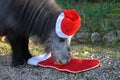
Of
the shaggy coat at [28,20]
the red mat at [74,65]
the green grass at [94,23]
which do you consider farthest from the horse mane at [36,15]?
the green grass at [94,23]

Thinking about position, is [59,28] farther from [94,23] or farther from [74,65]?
[94,23]

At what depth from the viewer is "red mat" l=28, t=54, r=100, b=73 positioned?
181 inches

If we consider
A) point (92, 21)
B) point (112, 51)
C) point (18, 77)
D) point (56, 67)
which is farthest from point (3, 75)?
point (92, 21)

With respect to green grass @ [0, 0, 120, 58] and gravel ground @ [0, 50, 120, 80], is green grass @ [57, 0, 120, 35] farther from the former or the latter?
gravel ground @ [0, 50, 120, 80]

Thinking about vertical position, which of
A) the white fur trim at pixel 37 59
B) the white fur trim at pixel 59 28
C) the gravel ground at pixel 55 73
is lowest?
the gravel ground at pixel 55 73

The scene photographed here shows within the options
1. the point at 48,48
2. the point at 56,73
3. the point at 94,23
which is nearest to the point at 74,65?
the point at 56,73

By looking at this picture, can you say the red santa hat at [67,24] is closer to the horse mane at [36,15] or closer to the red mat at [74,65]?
the horse mane at [36,15]

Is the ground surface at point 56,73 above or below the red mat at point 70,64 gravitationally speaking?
below

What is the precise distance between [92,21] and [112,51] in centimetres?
105

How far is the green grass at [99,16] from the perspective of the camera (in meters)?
5.89

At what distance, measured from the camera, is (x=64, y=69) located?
4.59 metres

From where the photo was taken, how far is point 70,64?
466 centimetres

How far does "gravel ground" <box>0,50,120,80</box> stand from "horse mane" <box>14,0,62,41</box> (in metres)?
0.41

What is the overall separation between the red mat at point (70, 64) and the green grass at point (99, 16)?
1080mm
